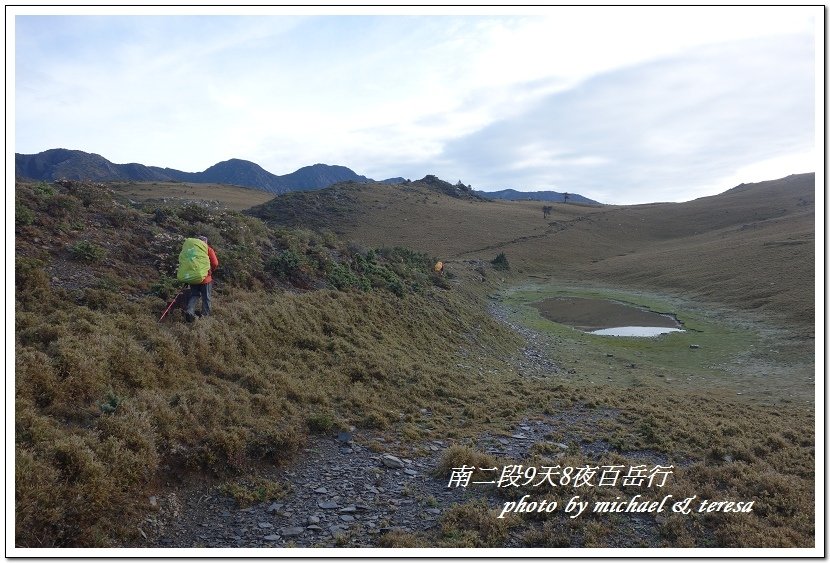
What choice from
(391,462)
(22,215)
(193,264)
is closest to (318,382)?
(391,462)

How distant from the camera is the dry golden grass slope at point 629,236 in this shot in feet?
122

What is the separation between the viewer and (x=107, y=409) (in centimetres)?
693

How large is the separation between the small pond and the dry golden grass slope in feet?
21.5

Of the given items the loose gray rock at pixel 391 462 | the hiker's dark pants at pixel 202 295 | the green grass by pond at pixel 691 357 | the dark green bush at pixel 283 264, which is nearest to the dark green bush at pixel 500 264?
the green grass by pond at pixel 691 357

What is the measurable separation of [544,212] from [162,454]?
328 feet

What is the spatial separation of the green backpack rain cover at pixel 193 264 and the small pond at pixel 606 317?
75.2ft

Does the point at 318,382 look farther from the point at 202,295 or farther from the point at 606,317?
the point at 606,317

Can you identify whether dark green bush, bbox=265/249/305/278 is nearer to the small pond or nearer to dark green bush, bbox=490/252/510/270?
the small pond

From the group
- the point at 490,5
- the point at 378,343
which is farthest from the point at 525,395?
the point at 490,5

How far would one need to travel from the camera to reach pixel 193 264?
1076 centimetres

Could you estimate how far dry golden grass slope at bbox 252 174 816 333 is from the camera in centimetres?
3719

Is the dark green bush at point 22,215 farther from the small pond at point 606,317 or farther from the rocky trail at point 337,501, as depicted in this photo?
the small pond at point 606,317

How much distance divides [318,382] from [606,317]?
26674 mm

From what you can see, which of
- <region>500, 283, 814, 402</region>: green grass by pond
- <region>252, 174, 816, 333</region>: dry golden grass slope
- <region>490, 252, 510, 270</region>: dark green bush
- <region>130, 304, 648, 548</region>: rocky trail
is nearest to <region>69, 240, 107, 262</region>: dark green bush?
<region>130, 304, 648, 548</region>: rocky trail
